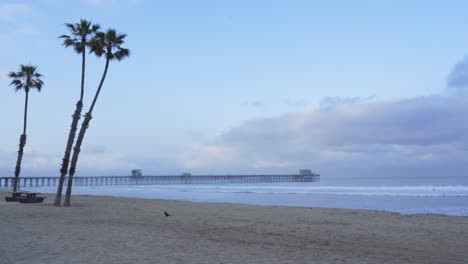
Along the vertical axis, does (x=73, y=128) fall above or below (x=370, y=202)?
above


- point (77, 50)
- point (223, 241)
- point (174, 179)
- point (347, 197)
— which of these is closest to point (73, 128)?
point (77, 50)

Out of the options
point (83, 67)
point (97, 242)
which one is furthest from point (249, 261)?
point (83, 67)

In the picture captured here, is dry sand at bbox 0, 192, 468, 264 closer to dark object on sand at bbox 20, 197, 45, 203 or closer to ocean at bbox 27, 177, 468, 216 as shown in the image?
dark object on sand at bbox 20, 197, 45, 203

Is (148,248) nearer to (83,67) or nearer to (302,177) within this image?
(83,67)

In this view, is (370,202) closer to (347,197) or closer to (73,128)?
(347,197)

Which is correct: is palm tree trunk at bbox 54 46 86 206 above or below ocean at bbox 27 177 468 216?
above

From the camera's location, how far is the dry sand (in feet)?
24.5

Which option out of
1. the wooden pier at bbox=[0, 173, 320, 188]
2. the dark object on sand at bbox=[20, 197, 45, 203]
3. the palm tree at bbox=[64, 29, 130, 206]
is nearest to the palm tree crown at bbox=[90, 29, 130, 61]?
the palm tree at bbox=[64, 29, 130, 206]

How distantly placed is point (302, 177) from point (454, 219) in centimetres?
11700

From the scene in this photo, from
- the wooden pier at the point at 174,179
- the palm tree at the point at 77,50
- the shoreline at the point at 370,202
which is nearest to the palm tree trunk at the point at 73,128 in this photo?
the palm tree at the point at 77,50

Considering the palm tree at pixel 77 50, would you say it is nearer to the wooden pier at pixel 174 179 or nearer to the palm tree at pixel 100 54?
the palm tree at pixel 100 54

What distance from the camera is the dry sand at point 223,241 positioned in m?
7.45

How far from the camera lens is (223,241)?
31.1 ft

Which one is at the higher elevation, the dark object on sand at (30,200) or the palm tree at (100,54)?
the palm tree at (100,54)
